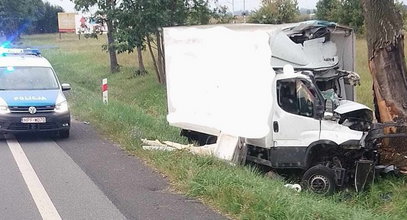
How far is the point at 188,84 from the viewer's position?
11867 millimetres

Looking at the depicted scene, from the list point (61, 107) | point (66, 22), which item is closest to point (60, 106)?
point (61, 107)

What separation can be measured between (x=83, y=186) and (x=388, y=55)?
609 cm

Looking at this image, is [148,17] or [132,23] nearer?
[148,17]

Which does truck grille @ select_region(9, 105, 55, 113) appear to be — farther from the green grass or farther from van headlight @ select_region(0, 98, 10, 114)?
the green grass

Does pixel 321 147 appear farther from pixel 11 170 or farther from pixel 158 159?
pixel 11 170

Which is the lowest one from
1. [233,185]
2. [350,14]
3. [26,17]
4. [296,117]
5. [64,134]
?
[64,134]

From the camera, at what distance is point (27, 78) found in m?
13.2

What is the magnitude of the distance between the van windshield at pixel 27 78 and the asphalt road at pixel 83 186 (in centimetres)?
177

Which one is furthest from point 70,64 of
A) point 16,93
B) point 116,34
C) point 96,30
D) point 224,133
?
point 224,133

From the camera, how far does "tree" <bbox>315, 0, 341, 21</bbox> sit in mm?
43719

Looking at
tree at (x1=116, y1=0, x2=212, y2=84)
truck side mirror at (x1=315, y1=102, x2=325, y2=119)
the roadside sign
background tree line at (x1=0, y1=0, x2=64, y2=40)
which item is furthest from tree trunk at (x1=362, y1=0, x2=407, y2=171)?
the roadside sign

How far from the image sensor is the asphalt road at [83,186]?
22.8ft

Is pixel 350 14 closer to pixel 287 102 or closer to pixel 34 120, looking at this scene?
pixel 34 120

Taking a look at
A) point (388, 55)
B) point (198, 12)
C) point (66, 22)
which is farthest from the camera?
point (66, 22)
